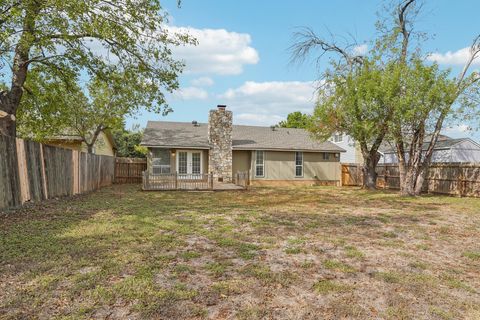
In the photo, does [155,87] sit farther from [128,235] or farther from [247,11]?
[128,235]

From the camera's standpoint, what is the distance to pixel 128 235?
584 cm

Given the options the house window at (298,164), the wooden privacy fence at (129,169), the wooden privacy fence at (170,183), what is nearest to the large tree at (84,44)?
the wooden privacy fence at (170,183)

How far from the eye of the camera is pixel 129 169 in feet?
65.0

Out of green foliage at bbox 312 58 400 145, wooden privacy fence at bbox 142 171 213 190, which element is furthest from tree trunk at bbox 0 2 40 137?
green foliage at bbox 312 58 400 145

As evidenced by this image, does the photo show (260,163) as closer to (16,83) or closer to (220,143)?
(220,143)

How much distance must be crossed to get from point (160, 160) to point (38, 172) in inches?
382

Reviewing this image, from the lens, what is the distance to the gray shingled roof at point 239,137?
18.6m

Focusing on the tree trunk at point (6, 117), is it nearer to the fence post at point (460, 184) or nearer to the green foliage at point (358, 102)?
the green foliage at point (358, 102)

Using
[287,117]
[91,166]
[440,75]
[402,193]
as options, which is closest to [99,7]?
[91,166]

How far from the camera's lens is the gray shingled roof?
18.6 metres

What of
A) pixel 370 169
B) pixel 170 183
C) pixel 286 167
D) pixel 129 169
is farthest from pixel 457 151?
pixel 129 169

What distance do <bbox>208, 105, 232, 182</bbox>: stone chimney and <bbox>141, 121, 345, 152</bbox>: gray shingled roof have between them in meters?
0.55

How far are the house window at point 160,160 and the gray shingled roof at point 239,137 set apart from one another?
2.01 ft

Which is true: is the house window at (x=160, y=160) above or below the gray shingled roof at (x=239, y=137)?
below
